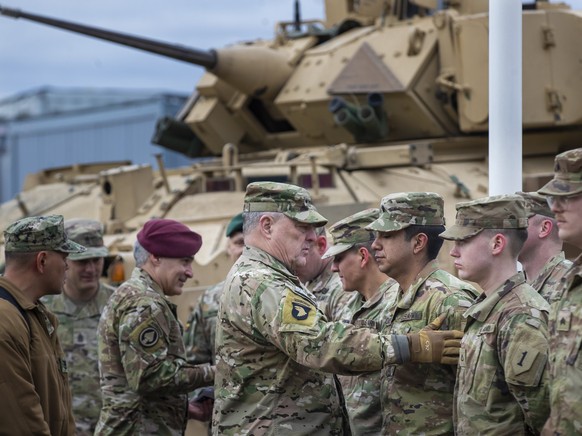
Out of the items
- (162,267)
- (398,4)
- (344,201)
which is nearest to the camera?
(162,267)

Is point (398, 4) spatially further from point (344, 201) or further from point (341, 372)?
point (341, 372)

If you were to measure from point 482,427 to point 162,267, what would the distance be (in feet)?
8.38

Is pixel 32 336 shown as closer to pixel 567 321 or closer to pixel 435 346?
pixel 435 346

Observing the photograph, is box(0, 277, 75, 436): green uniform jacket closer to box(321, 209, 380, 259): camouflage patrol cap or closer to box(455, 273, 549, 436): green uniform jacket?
box(321, 209, 380, 259): camouflage patrol cap

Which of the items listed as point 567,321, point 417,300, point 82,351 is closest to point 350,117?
point 82,351

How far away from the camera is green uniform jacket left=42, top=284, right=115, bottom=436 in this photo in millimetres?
8062

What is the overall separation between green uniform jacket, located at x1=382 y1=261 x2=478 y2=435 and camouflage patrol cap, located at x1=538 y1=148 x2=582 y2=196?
0.90 metres

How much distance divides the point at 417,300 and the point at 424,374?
35 centimetres

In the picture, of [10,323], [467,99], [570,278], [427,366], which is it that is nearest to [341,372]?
[427,366]

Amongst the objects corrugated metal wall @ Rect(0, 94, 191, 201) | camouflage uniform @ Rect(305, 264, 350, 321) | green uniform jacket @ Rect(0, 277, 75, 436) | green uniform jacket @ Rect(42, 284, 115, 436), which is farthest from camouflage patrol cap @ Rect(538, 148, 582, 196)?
corrugated metal wall @ Rect(0, 94, 191, 201)

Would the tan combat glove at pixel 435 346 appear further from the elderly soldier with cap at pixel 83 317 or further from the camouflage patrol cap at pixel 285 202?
the elderly soldier with cap at pixel 83 317

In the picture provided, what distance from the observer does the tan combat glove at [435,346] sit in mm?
4887

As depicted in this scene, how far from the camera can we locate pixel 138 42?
12.5 metres

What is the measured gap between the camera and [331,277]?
7.22m
